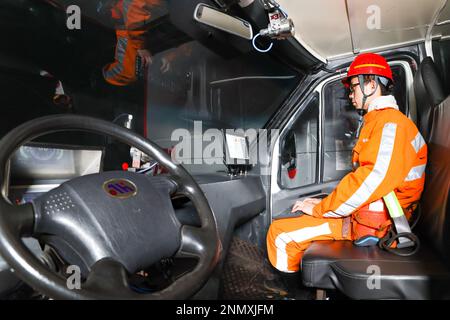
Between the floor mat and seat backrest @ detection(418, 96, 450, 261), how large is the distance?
823 millimetres

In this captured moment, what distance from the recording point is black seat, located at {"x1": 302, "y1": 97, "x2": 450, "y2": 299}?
1.04 meters

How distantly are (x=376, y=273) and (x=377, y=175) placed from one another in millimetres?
456

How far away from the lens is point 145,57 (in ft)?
5.76

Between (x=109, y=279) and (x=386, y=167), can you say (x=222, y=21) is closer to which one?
(x=386, y=167)

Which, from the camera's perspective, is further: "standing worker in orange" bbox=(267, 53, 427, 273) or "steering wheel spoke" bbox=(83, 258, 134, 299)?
"standing worker in orange" bbox=(267, 53, 427, 273)

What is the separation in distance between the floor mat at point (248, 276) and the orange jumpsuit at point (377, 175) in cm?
24

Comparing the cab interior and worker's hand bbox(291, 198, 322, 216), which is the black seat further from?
worker's hand bbox(291, 198, 322, 216)

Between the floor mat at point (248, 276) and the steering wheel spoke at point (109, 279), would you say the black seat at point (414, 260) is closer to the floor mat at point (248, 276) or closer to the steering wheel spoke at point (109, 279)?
the floor mat at point (248, 276)

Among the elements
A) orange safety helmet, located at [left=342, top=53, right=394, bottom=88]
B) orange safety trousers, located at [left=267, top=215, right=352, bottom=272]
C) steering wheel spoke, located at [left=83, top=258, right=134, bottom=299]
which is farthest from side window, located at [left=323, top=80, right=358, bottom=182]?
steering wheel spoke, located at [left=83, top=258, right=134, bottom=299]

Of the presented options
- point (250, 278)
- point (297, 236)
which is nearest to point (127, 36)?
point (297, 236)
